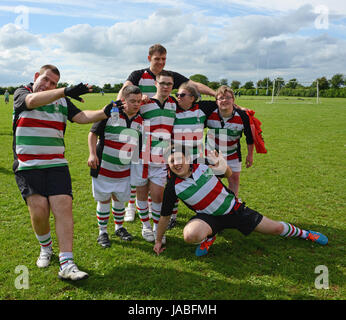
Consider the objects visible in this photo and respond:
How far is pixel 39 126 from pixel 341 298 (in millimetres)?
3843

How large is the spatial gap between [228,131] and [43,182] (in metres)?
2.68

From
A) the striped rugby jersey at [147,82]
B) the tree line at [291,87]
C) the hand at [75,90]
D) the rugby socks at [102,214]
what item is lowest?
the rugby socks at [102,214]

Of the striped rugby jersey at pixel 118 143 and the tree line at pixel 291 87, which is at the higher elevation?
the tree line at pixel 291 87

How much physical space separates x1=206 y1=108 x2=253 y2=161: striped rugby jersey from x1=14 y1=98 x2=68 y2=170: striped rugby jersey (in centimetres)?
225

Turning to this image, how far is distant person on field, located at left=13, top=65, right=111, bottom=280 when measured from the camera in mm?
3316

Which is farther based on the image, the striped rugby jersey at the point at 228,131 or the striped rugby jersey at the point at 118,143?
the striped rugby jersey at the point at 228,131

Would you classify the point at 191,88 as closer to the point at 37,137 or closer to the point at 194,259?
the point at 37,137

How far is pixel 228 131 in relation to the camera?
446 centimetres

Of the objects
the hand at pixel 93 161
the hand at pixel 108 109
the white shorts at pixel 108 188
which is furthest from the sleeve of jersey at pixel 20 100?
the white shorts at pixel 108 188

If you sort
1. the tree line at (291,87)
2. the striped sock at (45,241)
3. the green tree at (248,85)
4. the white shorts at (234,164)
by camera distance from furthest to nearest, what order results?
1. the green tree at (248,85)
2. the tree line at (291,87)
3. the white shorts at (234,164)
4. the striped sock at (45,241)

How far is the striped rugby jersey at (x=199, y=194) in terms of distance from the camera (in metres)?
3.82

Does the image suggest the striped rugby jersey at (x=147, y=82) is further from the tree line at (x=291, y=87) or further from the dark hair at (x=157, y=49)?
the tree line at (x=291, y=87)

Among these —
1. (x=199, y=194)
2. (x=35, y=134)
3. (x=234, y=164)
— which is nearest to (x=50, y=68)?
(x=35, y=134)

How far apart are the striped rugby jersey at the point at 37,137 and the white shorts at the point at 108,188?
74 cm
